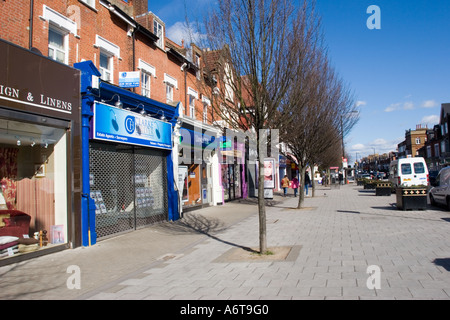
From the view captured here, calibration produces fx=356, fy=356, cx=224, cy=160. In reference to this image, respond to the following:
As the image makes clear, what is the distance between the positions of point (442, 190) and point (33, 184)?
566 inches

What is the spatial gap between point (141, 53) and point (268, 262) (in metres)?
9.71

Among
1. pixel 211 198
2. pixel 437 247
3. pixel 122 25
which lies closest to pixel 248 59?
pixel 437 247

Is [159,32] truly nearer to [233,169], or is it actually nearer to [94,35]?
[94,35]

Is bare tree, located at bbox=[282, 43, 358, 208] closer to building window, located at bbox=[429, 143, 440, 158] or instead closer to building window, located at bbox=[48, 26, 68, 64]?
building window, located at bbox=[48, 26, 68, 64]

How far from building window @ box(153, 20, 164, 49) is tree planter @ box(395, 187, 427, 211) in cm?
1122

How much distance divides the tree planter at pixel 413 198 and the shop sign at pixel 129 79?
34.6ft

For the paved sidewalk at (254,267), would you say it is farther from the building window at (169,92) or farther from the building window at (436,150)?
the building window at (436,150)

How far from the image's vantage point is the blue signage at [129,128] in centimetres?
948

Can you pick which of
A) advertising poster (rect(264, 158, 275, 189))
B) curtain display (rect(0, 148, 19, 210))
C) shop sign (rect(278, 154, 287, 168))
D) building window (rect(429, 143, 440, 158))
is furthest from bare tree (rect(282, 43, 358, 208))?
building window (rect(429, 143, 440, 158))

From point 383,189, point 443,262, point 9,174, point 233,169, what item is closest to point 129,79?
point 9,174

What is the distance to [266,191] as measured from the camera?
21.8 m

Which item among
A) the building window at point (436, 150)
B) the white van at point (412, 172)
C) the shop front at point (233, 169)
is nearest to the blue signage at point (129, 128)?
the shop front at point (233, 169)

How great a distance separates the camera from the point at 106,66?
1158 cm

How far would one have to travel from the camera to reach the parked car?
13688 millimetres
